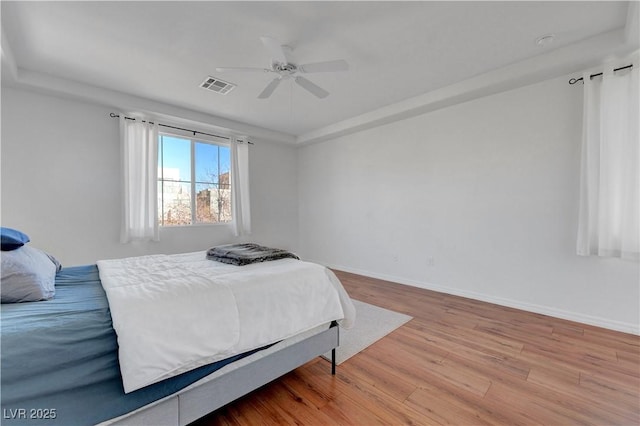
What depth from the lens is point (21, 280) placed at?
131cm

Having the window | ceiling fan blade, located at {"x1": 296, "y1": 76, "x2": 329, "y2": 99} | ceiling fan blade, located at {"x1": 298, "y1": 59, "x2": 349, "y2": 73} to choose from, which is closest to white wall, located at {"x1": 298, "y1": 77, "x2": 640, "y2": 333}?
ceiling fan blade, located at {"x1": 296, "y1": 76, "x2": 329, "y2": 99}

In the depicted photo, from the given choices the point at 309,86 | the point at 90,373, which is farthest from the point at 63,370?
the point at 309,86

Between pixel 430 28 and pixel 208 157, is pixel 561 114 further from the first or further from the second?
pixel 208 157

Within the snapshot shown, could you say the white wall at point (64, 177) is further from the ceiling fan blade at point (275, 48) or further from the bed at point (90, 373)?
the ceiling fan blade at point (275, 48)

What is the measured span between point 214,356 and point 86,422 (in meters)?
0.49

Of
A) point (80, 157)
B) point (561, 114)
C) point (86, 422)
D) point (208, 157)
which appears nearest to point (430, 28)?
point (561, 114)

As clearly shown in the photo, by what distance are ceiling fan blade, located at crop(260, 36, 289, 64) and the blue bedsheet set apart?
2054 mm

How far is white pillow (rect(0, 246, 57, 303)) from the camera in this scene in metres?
1.28

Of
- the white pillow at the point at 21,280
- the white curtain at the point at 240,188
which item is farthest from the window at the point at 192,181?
the white pillow at the point at 21,280

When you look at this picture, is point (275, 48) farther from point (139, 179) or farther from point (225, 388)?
point (139, 179)

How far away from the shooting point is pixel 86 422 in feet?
3.32

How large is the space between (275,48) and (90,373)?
2.31 m

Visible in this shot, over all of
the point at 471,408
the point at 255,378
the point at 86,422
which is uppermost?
the point at 86,422

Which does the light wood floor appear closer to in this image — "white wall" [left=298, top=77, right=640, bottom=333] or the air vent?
"white wall" [left=298, top=77, right=640, bottom=333]
